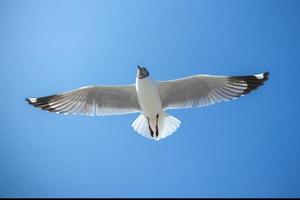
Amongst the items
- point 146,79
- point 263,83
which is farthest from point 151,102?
point 263,83

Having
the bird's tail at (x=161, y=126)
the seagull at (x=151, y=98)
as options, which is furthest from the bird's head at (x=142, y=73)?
the bird's tail at (x=161, y=126)

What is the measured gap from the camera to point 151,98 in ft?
26.3

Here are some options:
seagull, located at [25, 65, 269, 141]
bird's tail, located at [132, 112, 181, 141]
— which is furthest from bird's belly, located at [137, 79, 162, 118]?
Answer: bird's tail, located at [132, 112, 181, 141]

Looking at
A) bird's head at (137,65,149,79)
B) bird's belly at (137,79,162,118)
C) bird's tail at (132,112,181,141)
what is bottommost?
bird's tail at (132,112,181,141)

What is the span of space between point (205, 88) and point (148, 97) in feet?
2.30

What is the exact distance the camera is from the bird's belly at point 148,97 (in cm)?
798

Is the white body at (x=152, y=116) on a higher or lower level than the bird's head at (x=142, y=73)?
lower

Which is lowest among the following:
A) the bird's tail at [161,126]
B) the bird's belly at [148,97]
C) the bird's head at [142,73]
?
the bird's tail at [161,126]

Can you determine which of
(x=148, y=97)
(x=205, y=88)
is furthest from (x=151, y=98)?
(x=205, y=88)

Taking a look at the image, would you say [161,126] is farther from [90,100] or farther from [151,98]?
[90,100]

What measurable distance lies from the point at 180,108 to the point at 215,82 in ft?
1.83

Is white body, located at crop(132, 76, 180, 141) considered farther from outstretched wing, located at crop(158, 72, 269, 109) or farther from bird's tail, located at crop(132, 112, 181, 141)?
outstretched wing, located at crop(158, 72, 269, 109)

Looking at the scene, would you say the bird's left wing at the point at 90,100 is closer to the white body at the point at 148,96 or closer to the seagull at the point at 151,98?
the seagull at the point at 151,98

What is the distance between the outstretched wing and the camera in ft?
26.4
